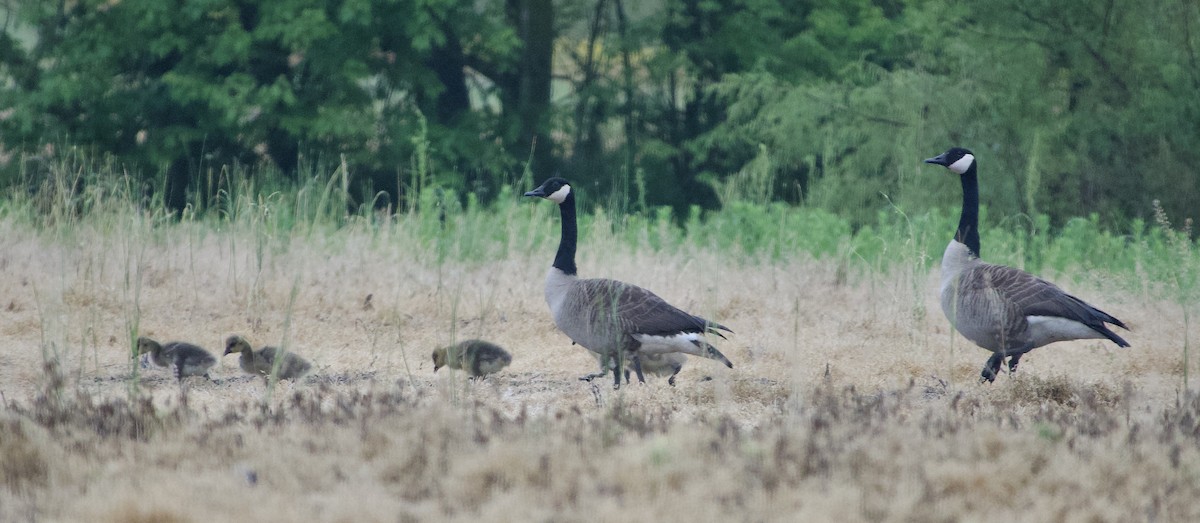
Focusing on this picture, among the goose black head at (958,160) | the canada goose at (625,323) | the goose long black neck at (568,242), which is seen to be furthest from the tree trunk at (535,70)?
the canada goose at (625,323)

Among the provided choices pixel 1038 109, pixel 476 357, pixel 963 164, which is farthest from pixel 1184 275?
pixel 1038 109

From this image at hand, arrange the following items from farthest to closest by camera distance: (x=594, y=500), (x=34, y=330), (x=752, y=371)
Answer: (x=34, y=330) < (x=752, y=371) < (x=594, y=500)

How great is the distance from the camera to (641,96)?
26.1 m

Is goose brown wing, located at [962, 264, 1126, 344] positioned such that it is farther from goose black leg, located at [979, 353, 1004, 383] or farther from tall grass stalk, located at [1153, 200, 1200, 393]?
tall grass stalk, located at [1153, 200, 1200, 393]

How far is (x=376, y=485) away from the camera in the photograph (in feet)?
14.9

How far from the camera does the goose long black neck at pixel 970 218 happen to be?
27.8ft

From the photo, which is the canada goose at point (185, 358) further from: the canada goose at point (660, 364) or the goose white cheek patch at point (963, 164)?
the goose white cheek patch at point (963, 164)

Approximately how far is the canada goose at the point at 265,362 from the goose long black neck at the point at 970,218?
184 inches

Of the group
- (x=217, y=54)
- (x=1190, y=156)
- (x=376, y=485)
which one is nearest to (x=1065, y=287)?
(x=1190, y=156)

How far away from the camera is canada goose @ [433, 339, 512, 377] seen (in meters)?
7.70

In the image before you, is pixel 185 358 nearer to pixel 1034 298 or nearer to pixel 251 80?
pixel 1034 298

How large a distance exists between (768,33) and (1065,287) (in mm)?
12732

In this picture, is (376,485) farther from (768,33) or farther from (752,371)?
(768,33)

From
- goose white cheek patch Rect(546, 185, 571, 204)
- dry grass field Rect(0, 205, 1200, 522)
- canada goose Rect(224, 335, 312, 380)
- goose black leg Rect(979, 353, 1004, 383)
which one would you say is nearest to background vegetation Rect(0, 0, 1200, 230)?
goose white cheek patch Rect(546, 185, 571, 204)
